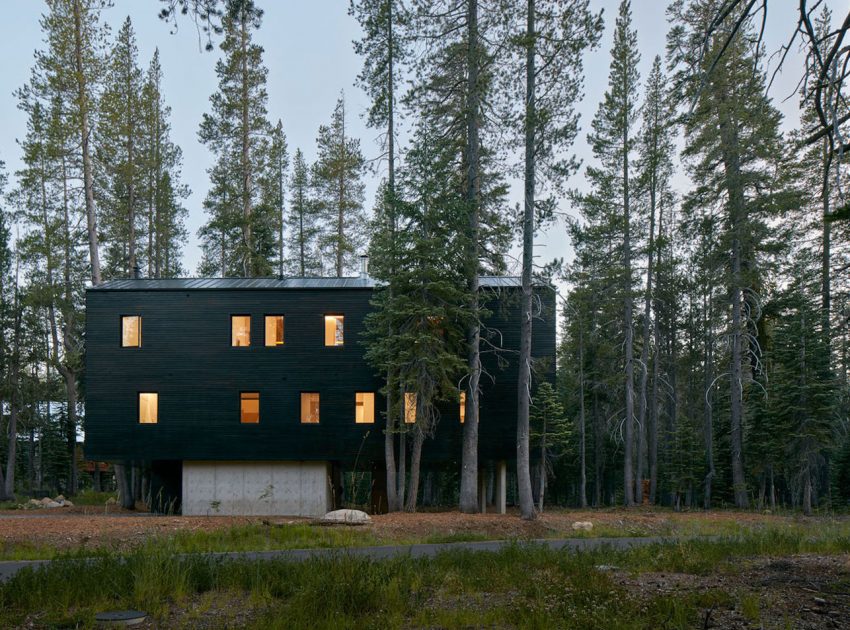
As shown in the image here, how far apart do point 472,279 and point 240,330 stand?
31.5ft

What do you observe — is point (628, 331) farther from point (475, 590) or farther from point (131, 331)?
point (475, 590)

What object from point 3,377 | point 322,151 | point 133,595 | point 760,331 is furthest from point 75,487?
point 760,331

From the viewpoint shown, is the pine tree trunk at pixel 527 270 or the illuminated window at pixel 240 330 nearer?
the pine tree trunk at pixel 527 270

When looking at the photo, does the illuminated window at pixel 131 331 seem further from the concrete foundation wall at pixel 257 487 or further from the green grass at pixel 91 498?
the green grass at pixel 91 498

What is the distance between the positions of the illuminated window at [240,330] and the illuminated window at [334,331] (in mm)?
3075

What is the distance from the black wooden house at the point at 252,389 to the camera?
25.3 metres

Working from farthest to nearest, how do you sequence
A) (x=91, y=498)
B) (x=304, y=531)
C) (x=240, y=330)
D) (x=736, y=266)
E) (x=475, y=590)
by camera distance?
1. (x=91, y=498)
2. (x=736, y=266)
3. (x=240, y=330)
4. (x=304, y=531)
5. (x=475, y=590)

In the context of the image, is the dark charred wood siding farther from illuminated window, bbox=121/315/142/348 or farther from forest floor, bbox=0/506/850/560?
forest floor, bbox=0/506/850/560

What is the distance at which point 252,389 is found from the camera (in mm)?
25656

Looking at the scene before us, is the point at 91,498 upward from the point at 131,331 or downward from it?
downward

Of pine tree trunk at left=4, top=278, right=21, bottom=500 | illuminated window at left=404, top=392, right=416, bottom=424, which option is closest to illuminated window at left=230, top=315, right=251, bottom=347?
illuminated window at left=404, top=392, right=416, bottom=424

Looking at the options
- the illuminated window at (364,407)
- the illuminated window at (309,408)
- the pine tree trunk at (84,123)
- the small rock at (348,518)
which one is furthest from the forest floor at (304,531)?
the pine tree trunk at (84,123)

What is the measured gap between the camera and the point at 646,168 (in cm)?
3150

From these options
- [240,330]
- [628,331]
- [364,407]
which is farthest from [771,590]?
[628,331]
